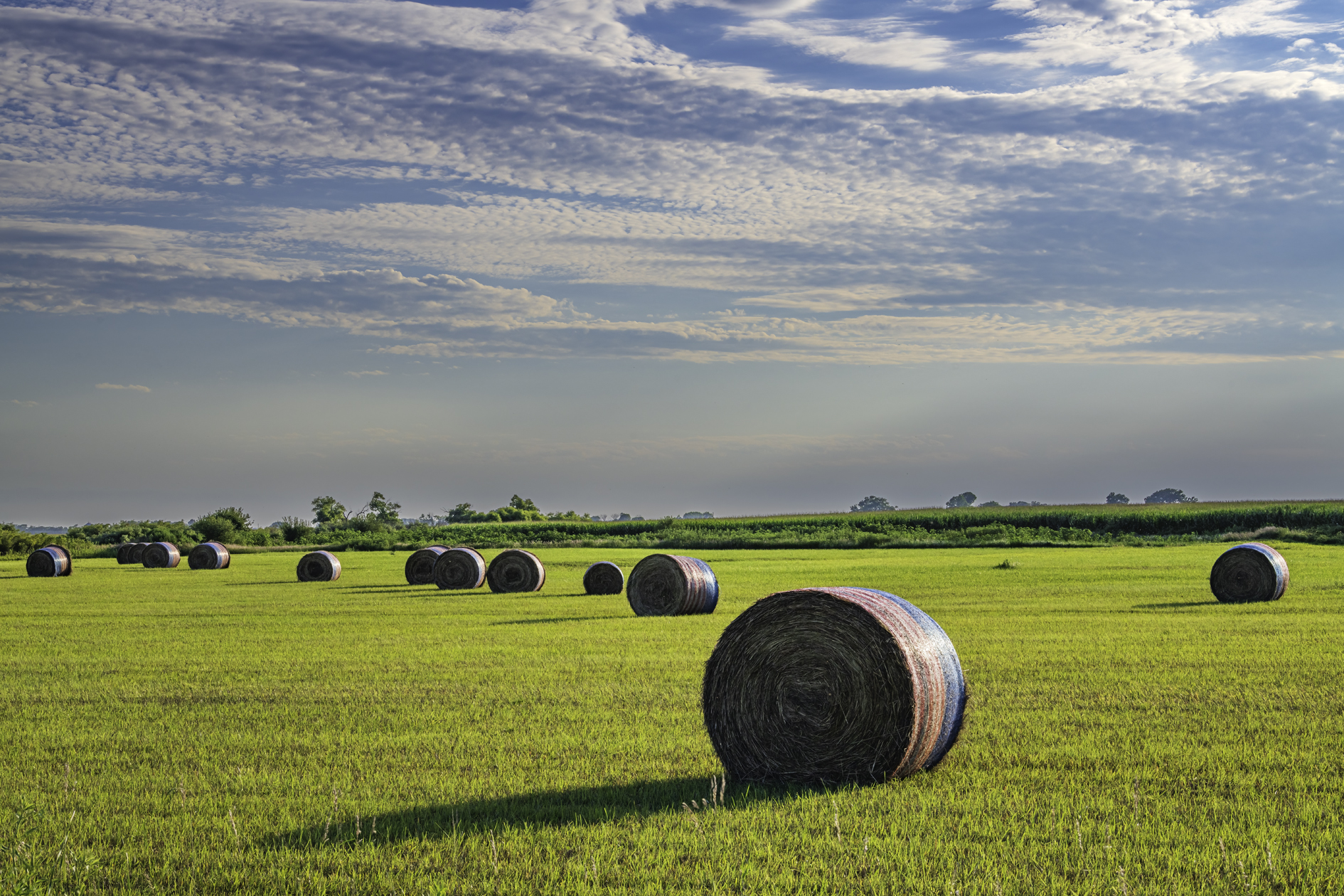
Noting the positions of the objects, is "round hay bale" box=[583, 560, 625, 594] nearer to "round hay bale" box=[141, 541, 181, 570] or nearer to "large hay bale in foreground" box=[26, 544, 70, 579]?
"large hay bale in foreground" box=[26, 544, 70, 579]

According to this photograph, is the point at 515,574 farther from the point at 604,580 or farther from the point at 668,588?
the point at 668,588

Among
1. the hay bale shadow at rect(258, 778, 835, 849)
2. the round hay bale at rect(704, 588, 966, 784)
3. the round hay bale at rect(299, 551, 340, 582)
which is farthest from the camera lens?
the round hay bale at rect(299, 551, 340, 582)

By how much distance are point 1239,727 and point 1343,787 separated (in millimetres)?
2291

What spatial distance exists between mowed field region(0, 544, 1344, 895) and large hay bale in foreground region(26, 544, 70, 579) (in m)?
29.6

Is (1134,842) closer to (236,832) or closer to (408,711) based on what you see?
(236,832)

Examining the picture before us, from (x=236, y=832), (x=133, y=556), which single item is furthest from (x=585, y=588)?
(x=133, y=556)

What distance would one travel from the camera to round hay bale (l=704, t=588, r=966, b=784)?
28.6ft

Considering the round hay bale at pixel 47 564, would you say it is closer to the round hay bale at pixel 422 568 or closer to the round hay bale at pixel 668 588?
the round hay bale at pixel 422 568

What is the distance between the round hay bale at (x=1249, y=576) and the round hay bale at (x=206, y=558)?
42.2 m

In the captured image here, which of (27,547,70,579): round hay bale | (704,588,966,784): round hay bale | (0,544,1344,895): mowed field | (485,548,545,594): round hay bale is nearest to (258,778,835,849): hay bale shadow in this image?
(0,544,1344,895): mowed field

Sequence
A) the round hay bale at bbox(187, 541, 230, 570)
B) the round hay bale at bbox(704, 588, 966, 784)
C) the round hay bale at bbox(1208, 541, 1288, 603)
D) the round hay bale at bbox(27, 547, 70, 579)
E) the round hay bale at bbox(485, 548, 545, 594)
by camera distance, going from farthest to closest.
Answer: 1. the round hay bale at bbox(187, 541, 230, 570)
2. the round hay bale at bbox(27, 547, 70, 579)
3. the round hay bale at bbox(485, 548, 545, 594)
4. the round hay bale at bbox(1208, 541, 1288, 603)
5. the round hay bale at bbox(704, 588, 966, 784)

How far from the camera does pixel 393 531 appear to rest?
97.0m

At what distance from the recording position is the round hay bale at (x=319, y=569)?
41.5 meters

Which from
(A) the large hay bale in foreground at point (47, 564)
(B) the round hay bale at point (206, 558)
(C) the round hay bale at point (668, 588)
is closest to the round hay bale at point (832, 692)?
(C) the round hay bale at point (668, 588)
